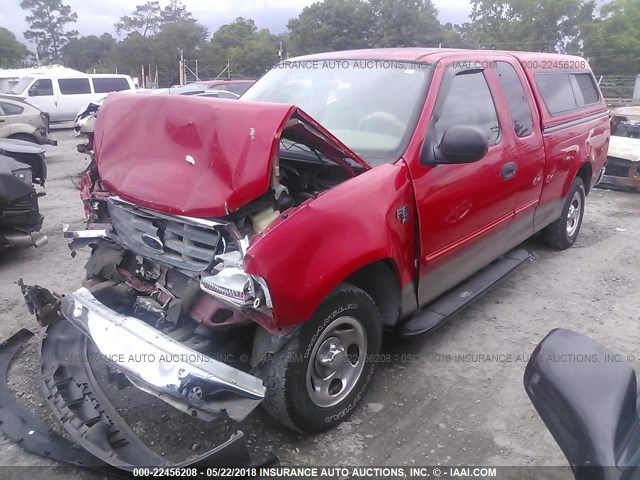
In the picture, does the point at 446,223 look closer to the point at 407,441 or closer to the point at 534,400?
the point at 407,441

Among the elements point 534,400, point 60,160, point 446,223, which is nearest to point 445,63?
point 446,223

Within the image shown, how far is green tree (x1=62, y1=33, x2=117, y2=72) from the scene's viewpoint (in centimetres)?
7600

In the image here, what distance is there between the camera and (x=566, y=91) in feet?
17.4

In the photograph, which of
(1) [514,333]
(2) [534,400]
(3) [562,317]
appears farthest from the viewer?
(3) [562,317]

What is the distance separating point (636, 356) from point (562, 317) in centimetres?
69

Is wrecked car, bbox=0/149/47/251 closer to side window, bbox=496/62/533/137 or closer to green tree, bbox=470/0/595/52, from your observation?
side window, bbox=496/62/533/137

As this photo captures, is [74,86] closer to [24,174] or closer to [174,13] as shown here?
[24,174]

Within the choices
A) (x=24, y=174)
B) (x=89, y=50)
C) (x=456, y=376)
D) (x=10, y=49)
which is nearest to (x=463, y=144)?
(x=456, y=376)

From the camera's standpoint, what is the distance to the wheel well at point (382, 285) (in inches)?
119

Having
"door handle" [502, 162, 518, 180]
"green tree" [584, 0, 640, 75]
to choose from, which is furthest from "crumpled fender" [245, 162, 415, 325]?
"green tree" [584, 0, 640, 75]

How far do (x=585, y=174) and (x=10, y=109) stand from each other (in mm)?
12235

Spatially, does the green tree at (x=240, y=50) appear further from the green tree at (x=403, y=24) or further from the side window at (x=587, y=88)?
the side window at (x=587, y=88)

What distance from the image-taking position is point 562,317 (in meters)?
4.36

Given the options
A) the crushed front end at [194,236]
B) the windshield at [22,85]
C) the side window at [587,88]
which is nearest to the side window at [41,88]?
the windshield at [22,85]
